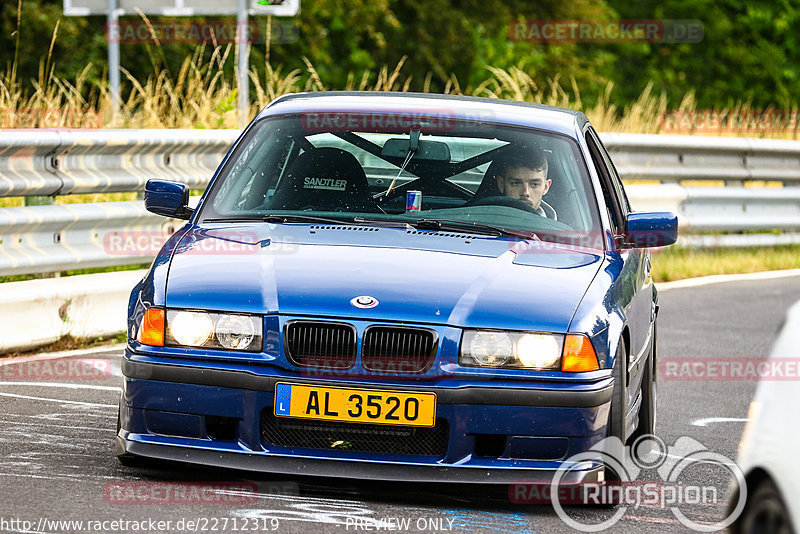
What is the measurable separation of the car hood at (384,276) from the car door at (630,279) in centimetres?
21

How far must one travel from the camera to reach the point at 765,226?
15594 millimetres

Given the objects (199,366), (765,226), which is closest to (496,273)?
(199,366)

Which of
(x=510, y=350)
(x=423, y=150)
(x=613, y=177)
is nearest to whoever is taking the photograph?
(x=510, y=350)

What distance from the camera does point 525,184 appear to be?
652 cm

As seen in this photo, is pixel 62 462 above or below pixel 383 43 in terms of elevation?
above

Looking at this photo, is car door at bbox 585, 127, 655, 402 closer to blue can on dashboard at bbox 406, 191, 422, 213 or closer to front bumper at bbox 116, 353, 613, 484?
front bumper at bbox 116, 353, 613, 484

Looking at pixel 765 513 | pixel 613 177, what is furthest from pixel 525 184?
pixel 765 513

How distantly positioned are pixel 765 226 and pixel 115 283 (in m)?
8.47

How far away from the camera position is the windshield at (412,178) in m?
6.36

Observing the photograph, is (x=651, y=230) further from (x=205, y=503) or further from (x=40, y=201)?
(x=40, y=201)

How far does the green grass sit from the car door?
6.59 m

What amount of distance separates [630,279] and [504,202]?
64 cm

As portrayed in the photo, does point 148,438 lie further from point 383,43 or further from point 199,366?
point 383,43

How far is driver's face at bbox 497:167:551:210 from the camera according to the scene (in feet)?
21.3
